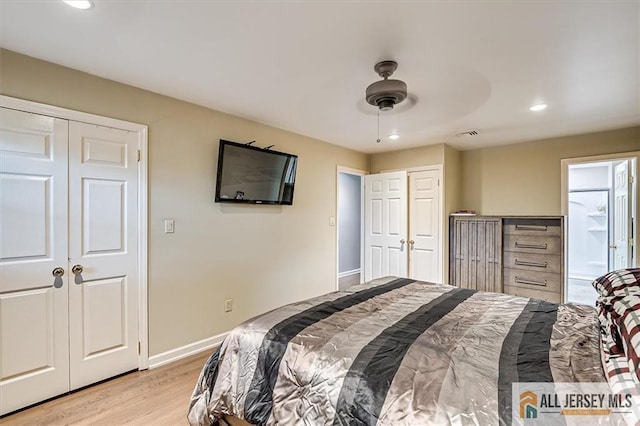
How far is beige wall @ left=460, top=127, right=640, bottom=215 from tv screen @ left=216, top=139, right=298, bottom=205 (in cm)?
279

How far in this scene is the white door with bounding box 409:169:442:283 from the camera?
166 inches

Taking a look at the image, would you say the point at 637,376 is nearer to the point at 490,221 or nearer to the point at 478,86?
the point at 478,86

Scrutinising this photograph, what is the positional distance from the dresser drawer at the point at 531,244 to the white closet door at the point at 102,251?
4216 millimetres

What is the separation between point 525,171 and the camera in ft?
13.3

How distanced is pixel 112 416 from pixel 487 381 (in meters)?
2.25

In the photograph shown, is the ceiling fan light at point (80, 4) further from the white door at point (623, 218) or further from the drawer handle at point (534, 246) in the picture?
the white door at point (623, 218)

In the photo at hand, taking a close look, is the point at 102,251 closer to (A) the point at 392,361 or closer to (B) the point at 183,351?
(B) the point at 183,351

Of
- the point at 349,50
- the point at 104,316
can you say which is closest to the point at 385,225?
the point at 349,50

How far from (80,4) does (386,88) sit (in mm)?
1744

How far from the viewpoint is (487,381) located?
1.08 meters

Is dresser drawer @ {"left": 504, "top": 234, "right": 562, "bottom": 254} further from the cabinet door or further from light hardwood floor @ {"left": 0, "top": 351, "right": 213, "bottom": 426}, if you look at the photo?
light hardwood floor @ {"left": 0, "top": 351, "right": 213, "bottom": 426}

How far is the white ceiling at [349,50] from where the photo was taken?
152cm

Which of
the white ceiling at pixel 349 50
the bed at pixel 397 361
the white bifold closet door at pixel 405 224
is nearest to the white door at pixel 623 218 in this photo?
the white ceiling at pixel 349 50

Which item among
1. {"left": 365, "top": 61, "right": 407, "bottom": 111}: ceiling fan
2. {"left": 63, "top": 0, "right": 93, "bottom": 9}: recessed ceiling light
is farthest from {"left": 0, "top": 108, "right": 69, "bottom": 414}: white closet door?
{"left": 365, "top": 61, "right": 407, "bottom": 111}: ceiling fan
